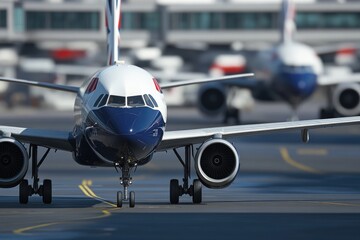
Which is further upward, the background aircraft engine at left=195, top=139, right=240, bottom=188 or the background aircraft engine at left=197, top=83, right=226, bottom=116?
the background aircraft engine at left=197, top=83, right=226, bottom=116

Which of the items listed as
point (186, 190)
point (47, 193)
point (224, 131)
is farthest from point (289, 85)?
point (47, 193)

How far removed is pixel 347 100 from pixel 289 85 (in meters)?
2.95

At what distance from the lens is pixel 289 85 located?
71875 millimetres

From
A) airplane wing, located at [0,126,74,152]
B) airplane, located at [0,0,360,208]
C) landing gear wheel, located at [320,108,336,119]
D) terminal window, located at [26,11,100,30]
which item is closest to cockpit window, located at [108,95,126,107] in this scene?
airplane, located at [0,0,360,208]

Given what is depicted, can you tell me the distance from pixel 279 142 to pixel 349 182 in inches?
864

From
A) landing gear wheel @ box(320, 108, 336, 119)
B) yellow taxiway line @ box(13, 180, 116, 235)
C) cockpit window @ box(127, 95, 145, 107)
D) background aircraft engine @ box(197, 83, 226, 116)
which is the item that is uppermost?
background aircraft engine @ box(197, 83, 226, 116)

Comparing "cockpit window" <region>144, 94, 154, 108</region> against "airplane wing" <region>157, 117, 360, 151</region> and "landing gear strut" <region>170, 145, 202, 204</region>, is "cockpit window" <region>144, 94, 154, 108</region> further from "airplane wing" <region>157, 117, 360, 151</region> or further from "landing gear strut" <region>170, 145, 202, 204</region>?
"landing gear strut" <region>170, 145, 202, 204</region>

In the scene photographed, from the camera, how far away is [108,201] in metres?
29.8

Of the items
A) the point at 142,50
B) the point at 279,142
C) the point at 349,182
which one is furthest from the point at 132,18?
the point at 349,182

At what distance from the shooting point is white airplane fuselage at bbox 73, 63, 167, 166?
27.1 m

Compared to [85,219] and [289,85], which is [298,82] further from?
[85,219]

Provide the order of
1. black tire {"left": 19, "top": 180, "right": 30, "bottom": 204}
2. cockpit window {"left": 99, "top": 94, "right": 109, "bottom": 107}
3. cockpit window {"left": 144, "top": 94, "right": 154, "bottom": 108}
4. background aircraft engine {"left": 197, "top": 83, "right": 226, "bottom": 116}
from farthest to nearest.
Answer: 1. background aircraft engine {"left": 197, "top": 83, "right": 226, "bottom": 116}
2. black tire {"left": 19, "top": 180, "right": 30, "bottom": 204}
3. cockpit window {"left": 144, "top": 94, "right": 154, "bottom": 108}
4. cockpit window {"left": 99, "top": 94, "right": 109, "bottom": 107}

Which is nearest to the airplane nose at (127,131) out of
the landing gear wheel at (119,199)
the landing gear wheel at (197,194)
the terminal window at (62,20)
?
the landing gear wheel at (119,199)

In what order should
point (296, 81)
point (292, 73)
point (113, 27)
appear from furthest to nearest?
1. point (292, 73)
2. point (296, 81)
3. point (113, 27)
